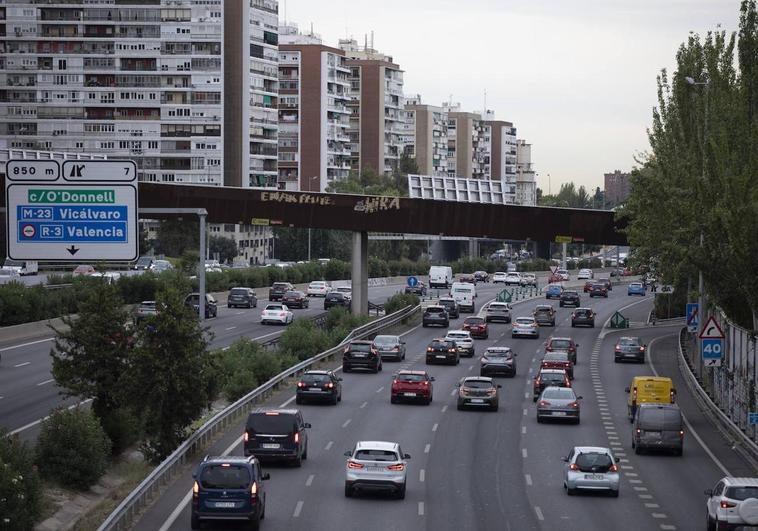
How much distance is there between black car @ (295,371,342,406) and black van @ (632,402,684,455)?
12.3 meters

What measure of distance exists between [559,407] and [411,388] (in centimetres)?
603

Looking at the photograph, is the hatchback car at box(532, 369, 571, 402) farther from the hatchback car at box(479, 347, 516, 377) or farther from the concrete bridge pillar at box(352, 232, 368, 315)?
the concrete bridge pillar at box(352, 232, 368, 315)

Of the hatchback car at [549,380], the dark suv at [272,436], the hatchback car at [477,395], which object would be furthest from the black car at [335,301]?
the dark suv at [272,436]

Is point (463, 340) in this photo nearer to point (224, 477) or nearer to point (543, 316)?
point (543, 316)

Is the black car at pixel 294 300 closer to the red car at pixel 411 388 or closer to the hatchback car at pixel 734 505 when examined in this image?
the red car at pixel 411 388

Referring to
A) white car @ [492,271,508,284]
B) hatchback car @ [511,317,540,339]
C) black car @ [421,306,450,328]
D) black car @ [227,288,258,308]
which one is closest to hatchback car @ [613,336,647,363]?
hatchback car @ [511,317,540,339]

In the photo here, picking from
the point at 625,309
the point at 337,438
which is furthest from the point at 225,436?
the point at 625,309

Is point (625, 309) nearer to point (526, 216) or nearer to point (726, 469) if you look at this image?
point (526, 216)

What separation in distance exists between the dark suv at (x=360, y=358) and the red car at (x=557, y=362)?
Result: 7.21 metres

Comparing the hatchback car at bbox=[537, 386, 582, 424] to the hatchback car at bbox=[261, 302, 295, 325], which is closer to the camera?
the hatchback car at bbox=[537, 386, 582, 424]

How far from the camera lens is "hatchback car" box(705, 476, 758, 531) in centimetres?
2598

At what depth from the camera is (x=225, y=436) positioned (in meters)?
39.4

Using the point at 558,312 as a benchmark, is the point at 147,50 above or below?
above

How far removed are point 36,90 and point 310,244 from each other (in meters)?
35.6
